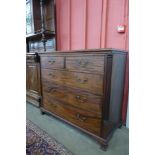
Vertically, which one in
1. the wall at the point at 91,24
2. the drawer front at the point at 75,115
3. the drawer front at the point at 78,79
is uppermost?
the wall at the point at 91,24

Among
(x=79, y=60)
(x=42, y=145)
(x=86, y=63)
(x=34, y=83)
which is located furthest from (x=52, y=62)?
(x=42, y=145)

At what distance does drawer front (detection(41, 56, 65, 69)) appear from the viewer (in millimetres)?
1782

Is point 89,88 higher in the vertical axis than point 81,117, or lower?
higher

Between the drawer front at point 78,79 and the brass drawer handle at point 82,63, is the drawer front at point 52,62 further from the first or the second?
the brass drawer handle at point 82,63

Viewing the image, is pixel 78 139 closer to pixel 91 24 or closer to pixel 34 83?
pixel 34 83

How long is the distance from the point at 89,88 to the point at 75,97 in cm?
27

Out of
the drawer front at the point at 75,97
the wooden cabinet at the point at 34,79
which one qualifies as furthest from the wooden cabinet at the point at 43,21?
the drawer front at the point at 75,97

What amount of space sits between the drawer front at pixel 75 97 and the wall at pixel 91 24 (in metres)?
0.64

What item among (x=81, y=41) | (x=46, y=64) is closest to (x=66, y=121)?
(x=46, y=64)

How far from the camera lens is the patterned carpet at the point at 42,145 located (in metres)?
1.40

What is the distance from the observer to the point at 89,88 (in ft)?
4.82

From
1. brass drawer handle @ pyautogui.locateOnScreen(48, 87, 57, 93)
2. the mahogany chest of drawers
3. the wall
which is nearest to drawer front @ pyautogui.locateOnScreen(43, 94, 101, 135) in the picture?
the mahogany chest of drawers

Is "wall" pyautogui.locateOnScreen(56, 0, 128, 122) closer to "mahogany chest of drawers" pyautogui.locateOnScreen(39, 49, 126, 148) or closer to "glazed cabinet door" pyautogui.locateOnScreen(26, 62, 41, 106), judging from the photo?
"mahogany chest of drawers" pyautogui.locateOnScreen(39, 49, 126, 148)
